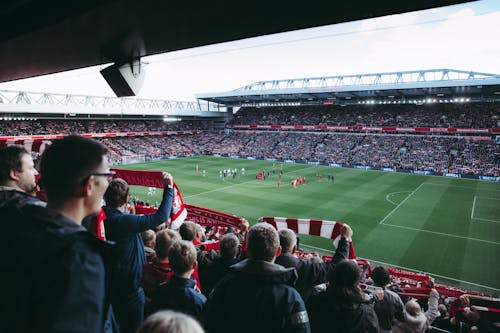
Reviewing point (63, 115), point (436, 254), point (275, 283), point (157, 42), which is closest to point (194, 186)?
point (436, 254)

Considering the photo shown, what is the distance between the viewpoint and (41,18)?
3795 mm

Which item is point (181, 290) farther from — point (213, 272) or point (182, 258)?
point (213, 272)

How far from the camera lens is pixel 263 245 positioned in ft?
8.52

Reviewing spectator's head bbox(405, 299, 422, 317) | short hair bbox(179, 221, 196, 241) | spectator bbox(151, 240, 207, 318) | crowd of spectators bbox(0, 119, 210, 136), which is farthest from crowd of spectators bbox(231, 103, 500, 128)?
spectator bbox(151, 240, 207, 318)

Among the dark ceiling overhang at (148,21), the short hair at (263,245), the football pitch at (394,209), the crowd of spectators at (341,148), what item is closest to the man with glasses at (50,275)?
the short hair at (263,245)

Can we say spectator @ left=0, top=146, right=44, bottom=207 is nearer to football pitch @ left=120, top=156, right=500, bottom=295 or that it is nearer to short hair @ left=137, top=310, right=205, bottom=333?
short hair @ left=137, top=310, right=205, bottom=333

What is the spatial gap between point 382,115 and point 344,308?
197 feet

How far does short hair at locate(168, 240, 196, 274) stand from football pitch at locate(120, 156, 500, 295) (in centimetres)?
1370

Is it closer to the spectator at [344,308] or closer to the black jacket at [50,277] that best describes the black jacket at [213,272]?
the spectator at [344,308]

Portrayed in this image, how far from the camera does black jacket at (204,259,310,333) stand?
2383 millimetres

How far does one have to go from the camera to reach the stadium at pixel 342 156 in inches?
638

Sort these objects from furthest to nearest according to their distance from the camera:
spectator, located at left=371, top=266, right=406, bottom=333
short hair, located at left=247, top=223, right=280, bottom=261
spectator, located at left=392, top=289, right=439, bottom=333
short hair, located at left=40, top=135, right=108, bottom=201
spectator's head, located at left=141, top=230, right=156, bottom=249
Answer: spectator's head, located at left=141, top=230, right=156, bottom=249
spectator, located at left=392, top=289, right=439, bottom=333
spectator, located at left=371, top=266, right=406, bottom=333
short hair, located at left=247, top=223, right=280, bottom=261
short hair, located at left=40, top=135, right=108, bottom=201

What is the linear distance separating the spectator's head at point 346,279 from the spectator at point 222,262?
57.1 inches

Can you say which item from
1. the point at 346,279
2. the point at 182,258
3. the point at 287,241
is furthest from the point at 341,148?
the point at 182,258
